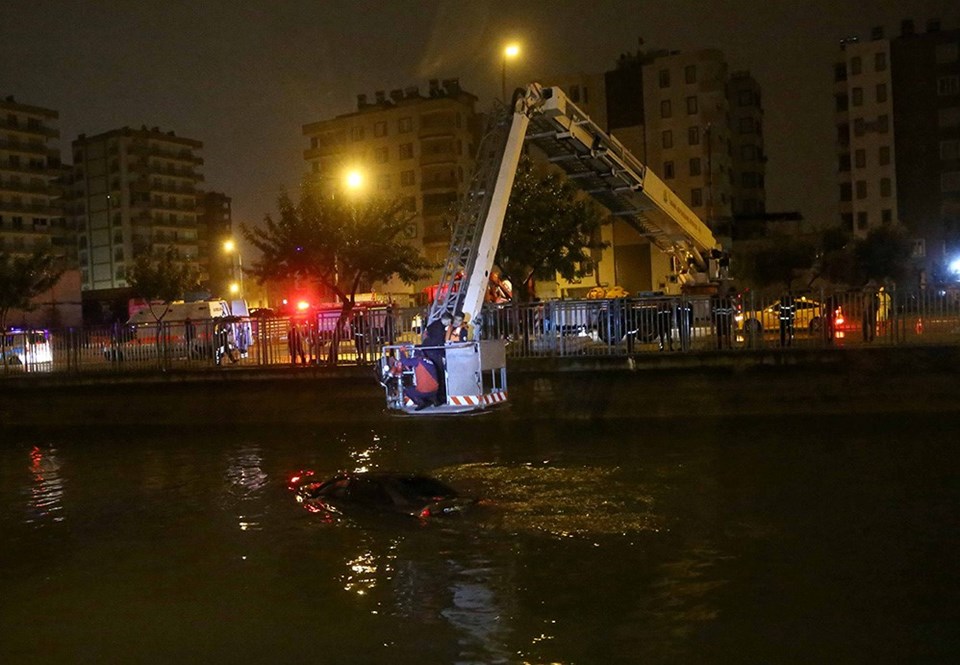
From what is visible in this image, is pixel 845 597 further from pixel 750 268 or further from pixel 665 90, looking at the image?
pixel 665 90

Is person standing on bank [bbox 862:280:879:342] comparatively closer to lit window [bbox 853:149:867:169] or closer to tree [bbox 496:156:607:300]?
tree [bbox 496:156:607:300]

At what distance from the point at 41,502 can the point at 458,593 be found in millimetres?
8131

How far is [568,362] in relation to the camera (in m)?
20.2

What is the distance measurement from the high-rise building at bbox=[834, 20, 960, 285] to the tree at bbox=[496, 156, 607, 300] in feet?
136

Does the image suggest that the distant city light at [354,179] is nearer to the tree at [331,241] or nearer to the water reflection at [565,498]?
the tree at [331,241]

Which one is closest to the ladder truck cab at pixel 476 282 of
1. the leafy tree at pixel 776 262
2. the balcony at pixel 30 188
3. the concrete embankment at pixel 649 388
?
the concrete embankment at pixel 649 388

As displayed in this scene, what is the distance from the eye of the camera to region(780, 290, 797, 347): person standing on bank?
65.1 ft

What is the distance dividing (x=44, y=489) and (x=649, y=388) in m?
11.1

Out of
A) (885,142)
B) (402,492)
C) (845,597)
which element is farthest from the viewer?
(885,142)

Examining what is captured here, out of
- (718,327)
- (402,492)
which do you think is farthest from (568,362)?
(402,492)

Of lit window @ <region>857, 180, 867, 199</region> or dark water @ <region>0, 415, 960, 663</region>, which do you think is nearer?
dark water @ <region>0, 415, 960, 663</region>

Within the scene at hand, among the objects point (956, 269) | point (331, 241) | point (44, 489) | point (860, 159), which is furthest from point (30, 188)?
point (44, 489)

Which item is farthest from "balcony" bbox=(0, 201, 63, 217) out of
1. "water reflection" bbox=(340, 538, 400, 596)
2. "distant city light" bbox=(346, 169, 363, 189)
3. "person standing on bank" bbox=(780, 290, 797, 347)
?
"water reflection" bbox=(340, 538, 400, 596)

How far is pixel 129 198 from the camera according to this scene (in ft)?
344
